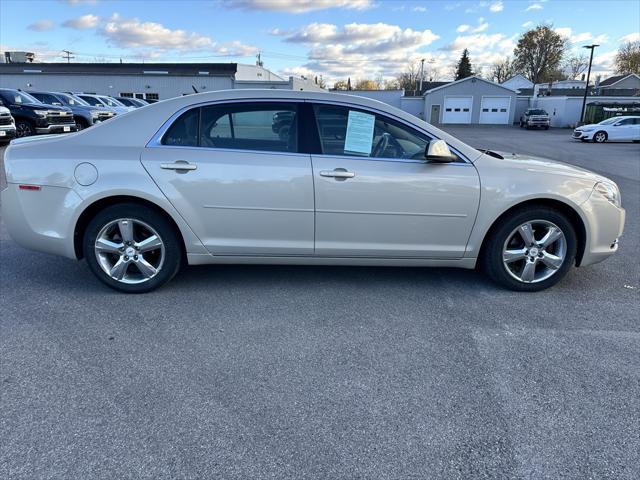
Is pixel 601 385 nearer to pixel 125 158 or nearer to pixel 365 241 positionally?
pixel 365 241

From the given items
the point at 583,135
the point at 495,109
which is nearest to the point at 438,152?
the point at 583,135

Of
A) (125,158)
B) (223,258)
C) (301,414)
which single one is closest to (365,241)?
(223,258)

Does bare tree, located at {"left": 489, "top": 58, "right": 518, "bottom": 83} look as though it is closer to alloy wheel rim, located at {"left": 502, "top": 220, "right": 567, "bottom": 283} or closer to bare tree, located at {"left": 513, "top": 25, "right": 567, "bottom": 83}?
bare tree, located at {"left": 513, "top": 25, "right": 567, "bottom": 83}

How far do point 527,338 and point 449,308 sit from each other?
2.11ft

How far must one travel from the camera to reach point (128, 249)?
3.87 m

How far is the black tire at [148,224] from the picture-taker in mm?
3787

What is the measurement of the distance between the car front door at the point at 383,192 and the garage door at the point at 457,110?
47.9 metres

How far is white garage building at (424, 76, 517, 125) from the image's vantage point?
4844 centimetres

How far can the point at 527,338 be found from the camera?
3.29m

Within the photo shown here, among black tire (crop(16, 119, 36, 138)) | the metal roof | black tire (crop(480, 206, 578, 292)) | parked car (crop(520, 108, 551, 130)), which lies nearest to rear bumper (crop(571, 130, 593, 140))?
parked car (crop(520, 108, 551, 130))

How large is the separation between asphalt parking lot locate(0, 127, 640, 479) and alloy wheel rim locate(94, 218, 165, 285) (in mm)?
221

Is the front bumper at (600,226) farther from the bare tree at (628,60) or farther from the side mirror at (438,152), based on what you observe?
the bare tree at (628,60)

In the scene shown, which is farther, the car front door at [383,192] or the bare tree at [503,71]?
the bare tree at [503,71]

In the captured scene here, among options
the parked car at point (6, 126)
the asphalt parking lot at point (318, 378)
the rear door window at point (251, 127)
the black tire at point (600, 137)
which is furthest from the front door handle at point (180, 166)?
the black tire at point (600, 137)
